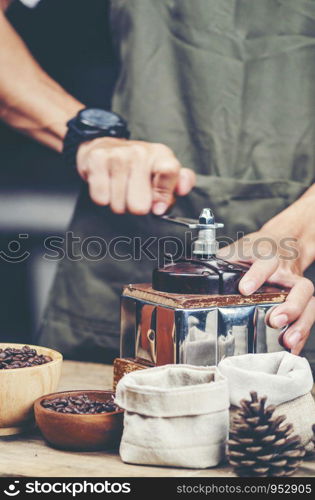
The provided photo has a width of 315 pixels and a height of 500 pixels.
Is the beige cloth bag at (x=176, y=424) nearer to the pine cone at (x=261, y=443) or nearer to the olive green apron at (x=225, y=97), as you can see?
the pine cone at (x=261, y=443)

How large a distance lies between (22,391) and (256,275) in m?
0.36

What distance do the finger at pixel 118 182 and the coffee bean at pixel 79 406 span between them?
462 mm

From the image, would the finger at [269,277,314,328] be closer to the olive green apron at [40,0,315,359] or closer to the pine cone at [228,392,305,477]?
the pine cone at [228,392,305,477]

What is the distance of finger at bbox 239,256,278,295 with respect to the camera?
40.4 inches

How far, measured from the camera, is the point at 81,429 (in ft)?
2.89

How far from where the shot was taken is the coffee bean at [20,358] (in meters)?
0.96

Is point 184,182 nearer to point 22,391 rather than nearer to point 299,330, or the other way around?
point 299,330

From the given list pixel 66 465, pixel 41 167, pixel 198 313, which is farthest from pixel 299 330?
pixel 41 167

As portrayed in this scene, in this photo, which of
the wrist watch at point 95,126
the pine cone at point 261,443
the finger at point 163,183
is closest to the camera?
the pine cone at point 261,443

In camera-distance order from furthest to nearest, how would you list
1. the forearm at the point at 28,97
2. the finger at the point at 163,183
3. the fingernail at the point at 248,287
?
the forearm at the point at 28,97
the finger at the point at 163,183
the fingernail at the point at 248,287

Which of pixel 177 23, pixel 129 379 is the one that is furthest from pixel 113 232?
pixel 129 379

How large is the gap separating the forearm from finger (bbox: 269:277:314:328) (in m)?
0.65

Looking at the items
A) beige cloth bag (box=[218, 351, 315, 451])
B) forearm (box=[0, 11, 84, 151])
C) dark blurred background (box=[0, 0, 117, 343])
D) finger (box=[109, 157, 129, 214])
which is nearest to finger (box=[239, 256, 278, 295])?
beige cloth bag (box=[218, 351, 315, 451])

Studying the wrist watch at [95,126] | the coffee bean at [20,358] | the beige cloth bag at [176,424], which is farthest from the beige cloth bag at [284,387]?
the wrist watch at [95,126]
